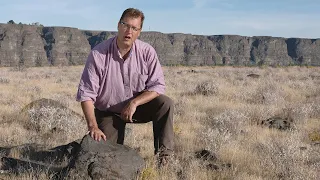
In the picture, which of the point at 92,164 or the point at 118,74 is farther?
the point at 118,74

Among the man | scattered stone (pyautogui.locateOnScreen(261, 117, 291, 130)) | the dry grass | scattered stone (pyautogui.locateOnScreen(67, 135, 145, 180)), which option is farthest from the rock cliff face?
scattered stone (pyautogui.locateOnScreen(67, 135, 145, 180))

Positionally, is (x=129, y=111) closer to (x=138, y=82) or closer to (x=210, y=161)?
(x=138, y=82)

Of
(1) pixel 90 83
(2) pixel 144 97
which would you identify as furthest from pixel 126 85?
(1) pixel 90 83

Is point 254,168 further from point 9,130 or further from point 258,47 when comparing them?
point 258,47

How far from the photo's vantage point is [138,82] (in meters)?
4.10

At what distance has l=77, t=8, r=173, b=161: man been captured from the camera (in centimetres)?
383

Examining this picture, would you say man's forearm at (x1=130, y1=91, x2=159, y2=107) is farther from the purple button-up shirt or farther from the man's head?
the man's head

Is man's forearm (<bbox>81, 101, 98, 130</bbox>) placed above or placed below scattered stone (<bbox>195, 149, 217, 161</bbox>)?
above

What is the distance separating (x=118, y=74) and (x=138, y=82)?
23 cm

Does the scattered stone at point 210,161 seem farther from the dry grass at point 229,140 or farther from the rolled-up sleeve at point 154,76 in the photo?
the rolled-up sleeve at point 154,76

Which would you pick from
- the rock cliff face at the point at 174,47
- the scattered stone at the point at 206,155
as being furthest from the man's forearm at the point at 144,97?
the rock cliff face at the point at 174,47

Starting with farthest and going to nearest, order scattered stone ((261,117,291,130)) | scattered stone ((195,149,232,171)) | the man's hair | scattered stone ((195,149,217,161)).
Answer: scattered stone ((261,117,291,130)), scattered stone ((195,149,217,161)), scattered stone ((195,149,232,171)), the man's hair

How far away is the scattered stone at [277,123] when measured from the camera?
7012 millimetres

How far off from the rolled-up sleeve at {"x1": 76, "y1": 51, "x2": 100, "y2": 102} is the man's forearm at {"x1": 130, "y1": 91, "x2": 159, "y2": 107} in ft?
1.30
